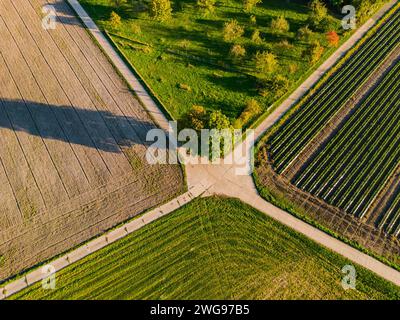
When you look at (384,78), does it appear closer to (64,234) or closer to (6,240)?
(64,234)

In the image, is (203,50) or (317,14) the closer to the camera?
(203,50)

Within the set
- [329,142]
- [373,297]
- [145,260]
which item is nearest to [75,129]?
[145,260]

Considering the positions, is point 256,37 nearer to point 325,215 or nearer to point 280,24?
point 280,24

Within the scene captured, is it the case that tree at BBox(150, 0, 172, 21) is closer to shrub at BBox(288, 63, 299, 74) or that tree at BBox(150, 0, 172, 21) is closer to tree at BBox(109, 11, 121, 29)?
tree at BBox(109, 11, 121, 29)

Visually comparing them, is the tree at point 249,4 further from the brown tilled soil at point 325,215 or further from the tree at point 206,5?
the brown tilled soil at point 325,215

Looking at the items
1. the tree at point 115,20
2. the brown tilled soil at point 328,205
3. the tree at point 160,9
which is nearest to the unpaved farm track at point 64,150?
the tree at point 115,20

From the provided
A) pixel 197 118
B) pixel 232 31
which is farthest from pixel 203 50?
pixel 197 118
